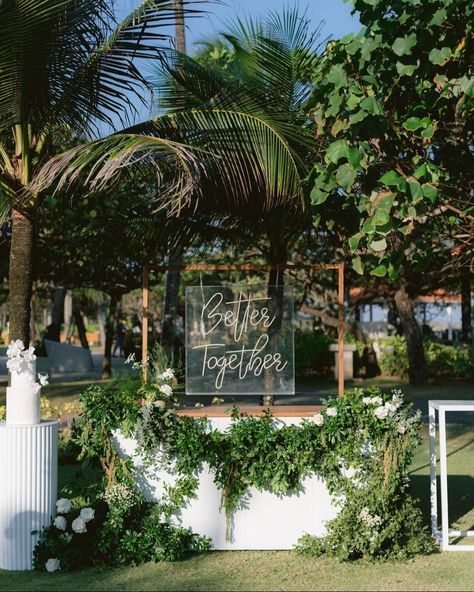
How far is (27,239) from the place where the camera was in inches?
319

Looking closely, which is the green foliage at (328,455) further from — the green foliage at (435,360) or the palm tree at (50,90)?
the green foliage at (435,360)

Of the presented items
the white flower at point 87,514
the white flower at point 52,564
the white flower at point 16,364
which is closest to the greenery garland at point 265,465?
the white flower at point 87,514

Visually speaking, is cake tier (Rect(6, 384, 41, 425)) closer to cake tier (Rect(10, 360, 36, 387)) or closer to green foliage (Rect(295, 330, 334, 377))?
cake tier (Rect(10, 360, 36, 387))

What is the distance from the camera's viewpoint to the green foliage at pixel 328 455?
6.41 meters

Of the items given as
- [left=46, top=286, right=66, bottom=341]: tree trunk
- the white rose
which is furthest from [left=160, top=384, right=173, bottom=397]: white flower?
[left=46, top=286, right=66, bottom=341]: tree trunk

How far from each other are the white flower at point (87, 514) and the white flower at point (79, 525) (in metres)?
0.03

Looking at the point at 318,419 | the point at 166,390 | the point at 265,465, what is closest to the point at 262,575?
the point at 265,465

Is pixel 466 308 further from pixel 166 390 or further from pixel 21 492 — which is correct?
pixel 21 492

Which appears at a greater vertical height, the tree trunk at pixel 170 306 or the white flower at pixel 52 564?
the tree trunk at pixel 170 306

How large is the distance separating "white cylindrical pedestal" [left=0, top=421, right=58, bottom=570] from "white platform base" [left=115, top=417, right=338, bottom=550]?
2.34ft

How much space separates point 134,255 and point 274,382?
6483 mm

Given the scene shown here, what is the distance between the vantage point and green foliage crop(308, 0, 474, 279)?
19.9ft

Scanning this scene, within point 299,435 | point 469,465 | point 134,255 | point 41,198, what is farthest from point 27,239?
point 469,465

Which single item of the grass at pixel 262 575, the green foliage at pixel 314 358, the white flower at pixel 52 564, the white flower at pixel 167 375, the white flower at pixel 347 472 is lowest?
the grass at pixel 262 575
